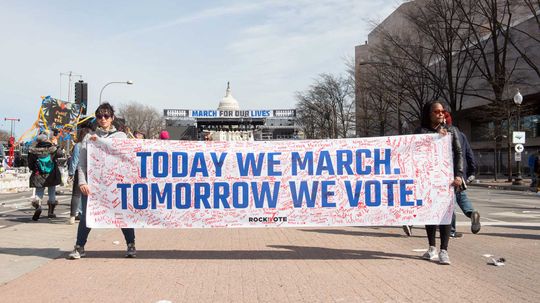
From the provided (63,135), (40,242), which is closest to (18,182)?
(63,135)

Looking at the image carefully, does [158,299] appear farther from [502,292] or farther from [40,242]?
[40,242]

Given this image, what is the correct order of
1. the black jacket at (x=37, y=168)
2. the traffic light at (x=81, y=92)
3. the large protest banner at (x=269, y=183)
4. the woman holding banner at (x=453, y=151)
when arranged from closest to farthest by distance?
1. the woman holding banner at (x=453, y=151)
2. the large protest banner at (x=269, y=183)
3. the black jacket at (x=37, y=168)
4. the traffic light at (x=81, y=92)

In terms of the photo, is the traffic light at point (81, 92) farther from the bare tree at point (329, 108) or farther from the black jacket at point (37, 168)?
the bare tree at point (329, 108)

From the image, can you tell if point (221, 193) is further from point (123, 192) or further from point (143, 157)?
point (123, 192)

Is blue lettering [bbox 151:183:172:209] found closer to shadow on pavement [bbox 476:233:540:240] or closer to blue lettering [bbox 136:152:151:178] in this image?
blue lettering [bbox 136:152:151:178]

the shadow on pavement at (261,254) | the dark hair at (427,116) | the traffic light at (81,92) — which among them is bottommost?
the shadow on pavement at (261,254)

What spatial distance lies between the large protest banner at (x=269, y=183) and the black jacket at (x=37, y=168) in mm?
4644

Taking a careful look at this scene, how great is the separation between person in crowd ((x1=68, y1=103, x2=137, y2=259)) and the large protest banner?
0.31ft

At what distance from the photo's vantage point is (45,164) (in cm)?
1030

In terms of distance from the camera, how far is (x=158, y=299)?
4.48 m

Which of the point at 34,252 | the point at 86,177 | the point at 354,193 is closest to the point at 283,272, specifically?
the point at 354,193

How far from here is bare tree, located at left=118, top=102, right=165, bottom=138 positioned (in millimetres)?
88494

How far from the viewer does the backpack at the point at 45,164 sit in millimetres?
10250

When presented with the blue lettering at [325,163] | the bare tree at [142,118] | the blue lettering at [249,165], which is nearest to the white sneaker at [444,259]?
the blue lettering at [325,163]
